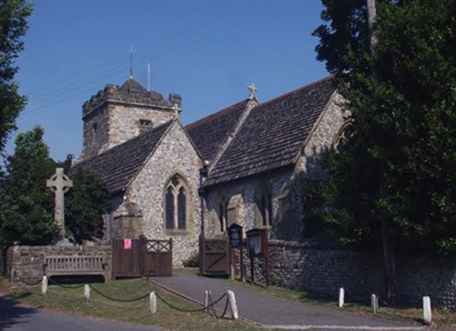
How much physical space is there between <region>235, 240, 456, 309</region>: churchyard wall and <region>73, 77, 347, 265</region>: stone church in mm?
3679

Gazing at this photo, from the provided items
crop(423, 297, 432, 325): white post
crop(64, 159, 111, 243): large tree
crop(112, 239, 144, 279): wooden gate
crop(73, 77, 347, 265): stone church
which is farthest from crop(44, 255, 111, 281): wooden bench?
crop(423, 297, 432, 325): white post

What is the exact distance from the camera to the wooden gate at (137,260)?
2856 centimetres

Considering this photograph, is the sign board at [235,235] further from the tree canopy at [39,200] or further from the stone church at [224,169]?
the tree canopy at [39,200]

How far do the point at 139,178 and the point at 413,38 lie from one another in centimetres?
1896

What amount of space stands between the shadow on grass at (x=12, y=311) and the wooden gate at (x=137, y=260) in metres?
4.57

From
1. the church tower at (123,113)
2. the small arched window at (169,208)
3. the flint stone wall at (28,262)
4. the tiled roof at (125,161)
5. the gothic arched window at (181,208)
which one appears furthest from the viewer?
the church tower at (123,113)

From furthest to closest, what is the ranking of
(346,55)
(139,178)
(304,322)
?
(139,178)
(346,55)
(304,322)

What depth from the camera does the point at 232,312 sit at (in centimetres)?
1781

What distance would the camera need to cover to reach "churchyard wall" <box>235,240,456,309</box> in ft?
65.1

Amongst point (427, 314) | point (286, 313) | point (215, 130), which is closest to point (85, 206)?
point (215, 130)

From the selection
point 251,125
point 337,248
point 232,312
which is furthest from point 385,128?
point 251,125

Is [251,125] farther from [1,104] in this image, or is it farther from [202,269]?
[1,104]

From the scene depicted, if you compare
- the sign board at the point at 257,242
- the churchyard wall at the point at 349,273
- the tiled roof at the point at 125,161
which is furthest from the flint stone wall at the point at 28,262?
the tiled roof at the point at 125,161

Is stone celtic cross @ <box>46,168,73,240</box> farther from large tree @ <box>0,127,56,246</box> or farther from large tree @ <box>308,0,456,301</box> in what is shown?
large tree @ <box>308,0,456,301</box>
